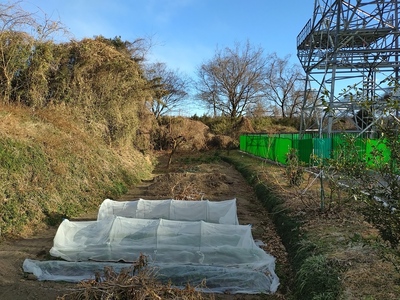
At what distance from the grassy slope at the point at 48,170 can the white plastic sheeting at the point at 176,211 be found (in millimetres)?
1478

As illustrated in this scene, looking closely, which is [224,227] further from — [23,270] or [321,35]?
[321,35]

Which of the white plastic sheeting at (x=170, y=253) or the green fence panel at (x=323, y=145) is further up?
the green fence panel at (x=323, y=145)

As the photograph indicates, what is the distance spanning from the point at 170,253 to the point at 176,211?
8.19ft

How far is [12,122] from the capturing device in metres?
10.3

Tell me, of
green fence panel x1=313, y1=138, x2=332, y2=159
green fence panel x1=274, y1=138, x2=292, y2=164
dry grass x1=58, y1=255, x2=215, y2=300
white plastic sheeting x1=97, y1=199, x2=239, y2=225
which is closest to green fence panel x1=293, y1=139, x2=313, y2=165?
green fence panel x1=313, y1=138, x2=332, y2=159

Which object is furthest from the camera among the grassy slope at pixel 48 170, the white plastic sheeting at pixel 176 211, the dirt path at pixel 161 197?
the white plastic sheeting at pixel 176 211

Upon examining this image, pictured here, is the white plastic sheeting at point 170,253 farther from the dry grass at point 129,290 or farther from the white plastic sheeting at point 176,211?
the white plastic sheeting at point 176,211

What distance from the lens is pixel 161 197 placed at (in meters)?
12.2

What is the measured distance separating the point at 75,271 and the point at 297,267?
3.64m

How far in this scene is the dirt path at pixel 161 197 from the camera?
Answer: 5254mm

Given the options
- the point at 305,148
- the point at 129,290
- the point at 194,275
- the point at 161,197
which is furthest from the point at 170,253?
the point at 305,148

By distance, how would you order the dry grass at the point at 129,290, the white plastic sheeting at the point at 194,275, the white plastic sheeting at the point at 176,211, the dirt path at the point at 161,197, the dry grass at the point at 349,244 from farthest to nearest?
the white plastic sheeting at the point at 176,211
the white plastic sheeting at the point at 194,275
the dirt path at the point at 161,197
the dry grass at the point at 129,290
the dry grass at the point at 349,244

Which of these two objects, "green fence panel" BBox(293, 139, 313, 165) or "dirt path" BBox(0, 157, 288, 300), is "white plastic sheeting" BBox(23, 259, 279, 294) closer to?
"dirt path" BBox(0, 157, 288, 300)

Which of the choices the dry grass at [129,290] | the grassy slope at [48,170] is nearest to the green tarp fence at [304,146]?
the dry grass at [129,290]
